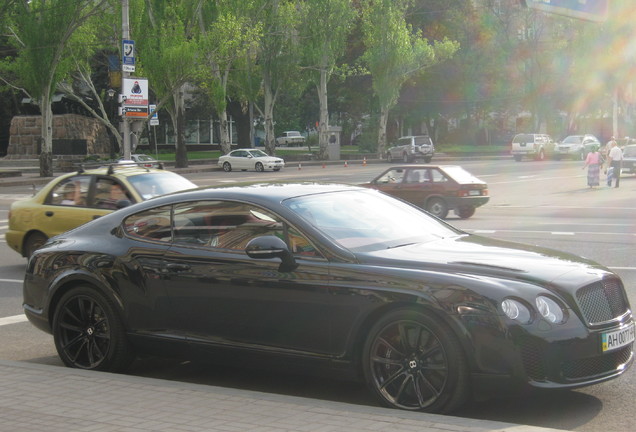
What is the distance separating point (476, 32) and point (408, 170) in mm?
56851

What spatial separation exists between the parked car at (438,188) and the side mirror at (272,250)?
16.5 metres

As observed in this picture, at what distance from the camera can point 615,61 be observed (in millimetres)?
72125

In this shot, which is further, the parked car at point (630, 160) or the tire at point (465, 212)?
the parked car at point (630, 160)

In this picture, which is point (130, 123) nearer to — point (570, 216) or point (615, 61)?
point (570, 216)

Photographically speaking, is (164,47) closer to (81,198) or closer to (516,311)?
(81,198)

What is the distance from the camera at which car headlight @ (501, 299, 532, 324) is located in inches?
211

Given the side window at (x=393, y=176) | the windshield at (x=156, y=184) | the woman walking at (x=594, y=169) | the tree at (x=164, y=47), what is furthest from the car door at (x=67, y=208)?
the tree at (x=164, y=47)

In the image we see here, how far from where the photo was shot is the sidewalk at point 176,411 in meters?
4.89

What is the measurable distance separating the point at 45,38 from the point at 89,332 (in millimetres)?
38573

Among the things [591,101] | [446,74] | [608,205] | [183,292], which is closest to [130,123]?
[608,205]

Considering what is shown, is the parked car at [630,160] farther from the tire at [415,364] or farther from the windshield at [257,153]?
the tire at [415,364]

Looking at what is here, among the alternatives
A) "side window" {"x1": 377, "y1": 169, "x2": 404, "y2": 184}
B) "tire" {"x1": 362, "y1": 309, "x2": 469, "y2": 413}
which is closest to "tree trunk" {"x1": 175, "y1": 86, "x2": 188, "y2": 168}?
"side window" {"x1": 377, "y1": 169, "x2": 404, "y2": 184}

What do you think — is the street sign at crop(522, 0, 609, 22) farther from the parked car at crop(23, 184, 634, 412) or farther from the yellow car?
the parked car at crop(23, 184, 634, 412)

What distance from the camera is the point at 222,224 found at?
6664 millimetres
